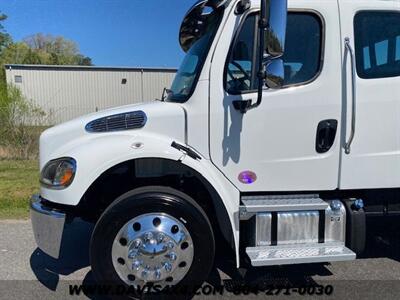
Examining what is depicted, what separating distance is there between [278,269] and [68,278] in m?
2.00

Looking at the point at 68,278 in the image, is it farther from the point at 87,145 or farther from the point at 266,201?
the point at 266,201

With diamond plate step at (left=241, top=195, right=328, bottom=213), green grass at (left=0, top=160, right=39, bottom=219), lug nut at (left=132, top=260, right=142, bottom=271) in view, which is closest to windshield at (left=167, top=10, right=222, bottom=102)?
diamond plate step at (left=241, top=195, right=328, bottom=213)

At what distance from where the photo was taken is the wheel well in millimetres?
3496

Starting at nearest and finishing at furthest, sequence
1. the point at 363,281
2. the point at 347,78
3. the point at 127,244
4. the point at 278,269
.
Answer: the point at 127,244, the point at 347,78, the point at 363,281, the point at 278,269

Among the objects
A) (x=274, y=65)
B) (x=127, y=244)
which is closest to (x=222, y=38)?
(x=274, y=65)

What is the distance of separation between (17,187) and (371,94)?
612 cm

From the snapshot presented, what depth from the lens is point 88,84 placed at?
34812 millimetres

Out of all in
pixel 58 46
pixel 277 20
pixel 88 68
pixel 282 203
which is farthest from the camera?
pixel 58 46

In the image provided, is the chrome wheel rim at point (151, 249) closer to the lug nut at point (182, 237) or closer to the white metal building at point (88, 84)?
the lug nut at point (182, 237)

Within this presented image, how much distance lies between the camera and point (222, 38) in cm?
341

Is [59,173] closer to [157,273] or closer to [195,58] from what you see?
[157,273]

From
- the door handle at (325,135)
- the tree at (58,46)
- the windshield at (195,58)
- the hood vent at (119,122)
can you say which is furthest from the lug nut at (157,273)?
the tree at (58,46)

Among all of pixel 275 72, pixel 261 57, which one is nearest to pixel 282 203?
pixel 275 72

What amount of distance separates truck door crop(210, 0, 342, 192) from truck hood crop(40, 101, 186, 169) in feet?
0.97
